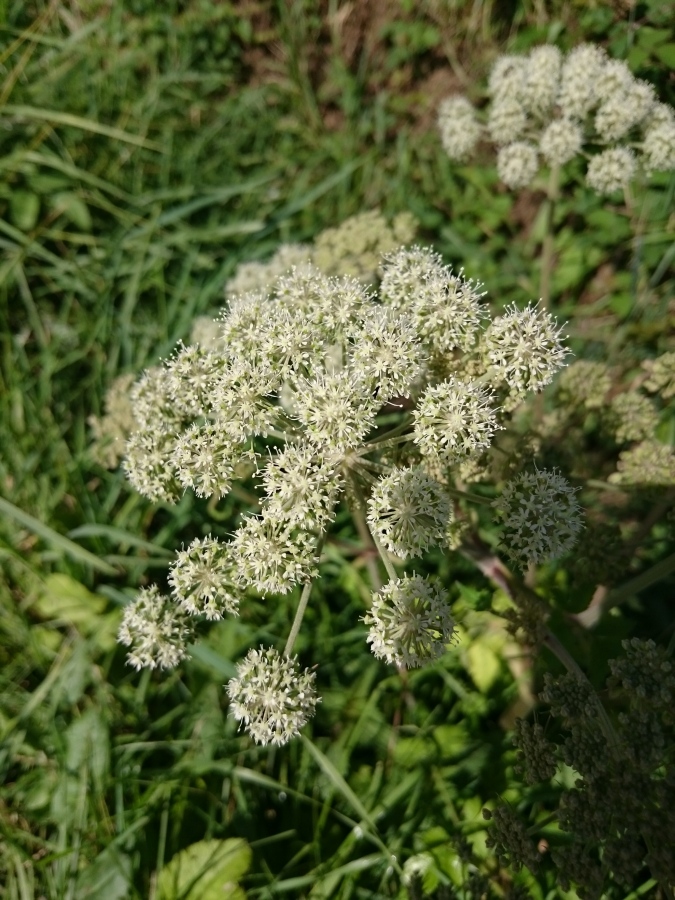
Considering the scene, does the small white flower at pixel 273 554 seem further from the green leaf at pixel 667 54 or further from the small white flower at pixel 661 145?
the green leaf at pixel 667 54

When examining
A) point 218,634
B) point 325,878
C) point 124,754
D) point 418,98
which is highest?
point 418,98

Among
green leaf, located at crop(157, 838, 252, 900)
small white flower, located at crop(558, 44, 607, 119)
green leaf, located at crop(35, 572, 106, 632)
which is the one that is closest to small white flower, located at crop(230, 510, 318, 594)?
green leaf, located at crop(157, 838, 252, 900)

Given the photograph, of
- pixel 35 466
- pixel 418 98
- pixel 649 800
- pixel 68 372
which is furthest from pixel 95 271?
pixel 649 800

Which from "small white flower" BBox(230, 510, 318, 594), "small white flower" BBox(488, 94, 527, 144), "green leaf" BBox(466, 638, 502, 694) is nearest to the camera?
"small white flower" BBox(230, 510, 318, 594)

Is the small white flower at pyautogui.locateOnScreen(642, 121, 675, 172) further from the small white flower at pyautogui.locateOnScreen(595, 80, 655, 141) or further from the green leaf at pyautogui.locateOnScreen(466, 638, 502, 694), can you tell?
the green leaf at pyautogui.locateOnScreen(466, 638, 502, 694)

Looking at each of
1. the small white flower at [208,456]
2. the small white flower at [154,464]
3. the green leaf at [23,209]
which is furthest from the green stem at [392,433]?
the green leaf at [23,209]

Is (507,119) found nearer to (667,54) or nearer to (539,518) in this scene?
(667,54)

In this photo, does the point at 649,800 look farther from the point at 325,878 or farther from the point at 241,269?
the point at 241,269
